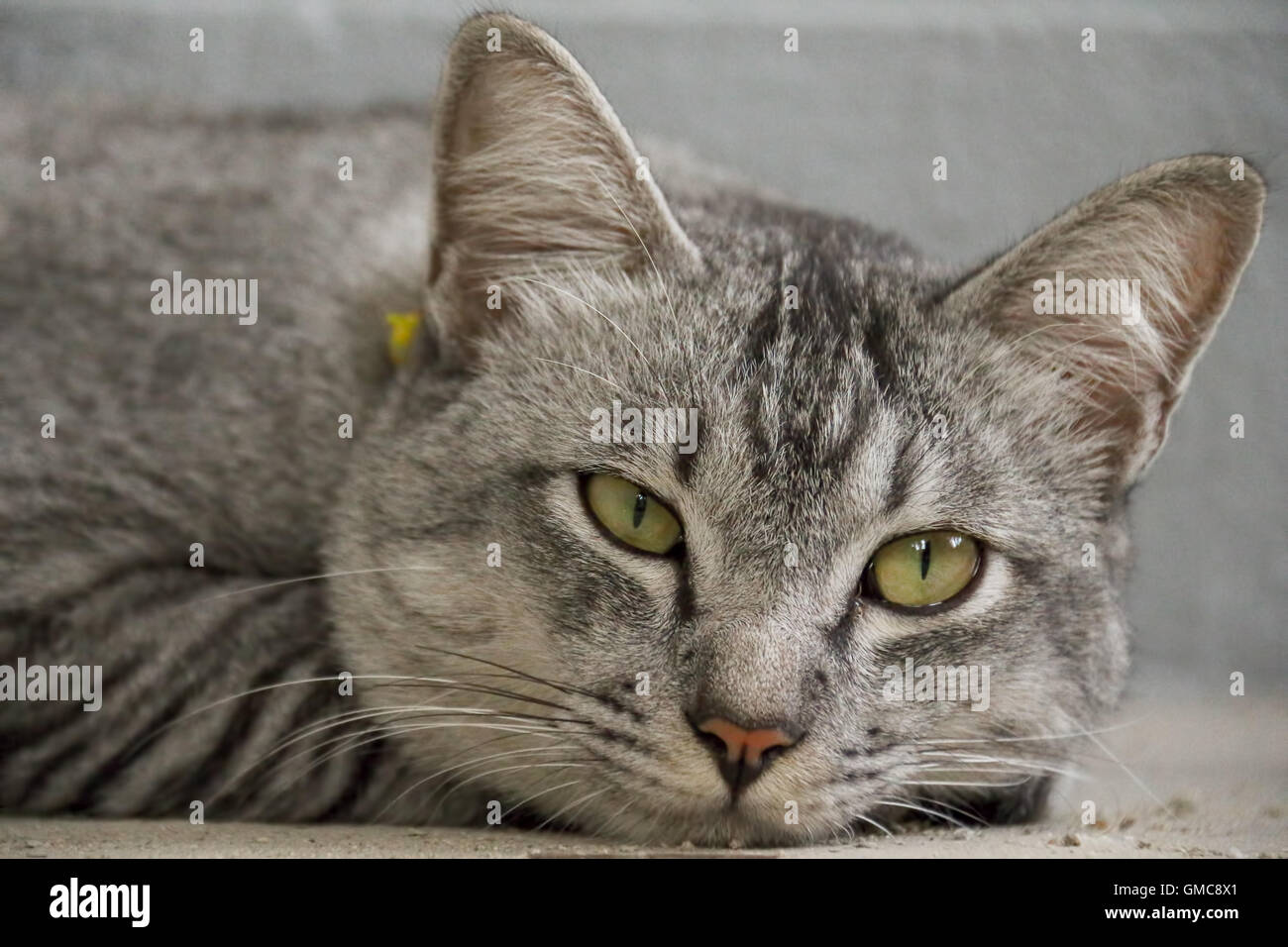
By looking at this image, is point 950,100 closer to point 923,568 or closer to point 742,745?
point 923,568

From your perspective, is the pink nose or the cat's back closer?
the pink nose

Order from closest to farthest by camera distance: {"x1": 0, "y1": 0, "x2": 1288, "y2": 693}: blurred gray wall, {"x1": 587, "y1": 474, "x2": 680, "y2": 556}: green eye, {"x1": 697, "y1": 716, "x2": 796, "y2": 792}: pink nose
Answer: {"x1": 697, "y1": 716, "x2": 796, "y2": 792}: pink nose
{"x1": 587, "y1": 474, "x2": 680, "y2": 556}: green eye
{"x1": 0, "y1": 0, "x2": 1288, "y2": 693}: blurred gray wall

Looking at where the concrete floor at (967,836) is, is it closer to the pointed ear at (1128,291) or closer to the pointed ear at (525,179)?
the pointed ear at (1128,291)

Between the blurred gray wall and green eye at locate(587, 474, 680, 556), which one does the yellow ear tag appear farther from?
the blurred gray wall

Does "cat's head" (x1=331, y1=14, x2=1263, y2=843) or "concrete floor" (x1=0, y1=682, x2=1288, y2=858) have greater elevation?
"cat's head" (x1=331, y1=14, x2=1263, y2=843)

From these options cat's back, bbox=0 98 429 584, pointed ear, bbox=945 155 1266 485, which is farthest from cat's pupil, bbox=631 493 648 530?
cat's back, bbox=0 98 429 584

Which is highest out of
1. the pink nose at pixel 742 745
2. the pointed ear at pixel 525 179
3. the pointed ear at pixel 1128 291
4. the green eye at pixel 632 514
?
the pointed ear at pixel 525 179

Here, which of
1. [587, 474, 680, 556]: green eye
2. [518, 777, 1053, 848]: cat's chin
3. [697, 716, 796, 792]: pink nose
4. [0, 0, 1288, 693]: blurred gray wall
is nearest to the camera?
[697, 716, 796, 792]: pink nose

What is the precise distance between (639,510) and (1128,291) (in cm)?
104

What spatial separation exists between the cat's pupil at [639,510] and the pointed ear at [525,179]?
1.69 feet

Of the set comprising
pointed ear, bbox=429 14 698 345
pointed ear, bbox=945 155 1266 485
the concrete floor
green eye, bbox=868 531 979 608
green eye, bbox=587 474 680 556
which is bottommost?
the concrete floor

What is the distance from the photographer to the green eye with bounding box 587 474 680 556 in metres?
2.31

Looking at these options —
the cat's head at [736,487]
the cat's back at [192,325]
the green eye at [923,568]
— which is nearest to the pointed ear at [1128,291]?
the cat's head at [736,487]

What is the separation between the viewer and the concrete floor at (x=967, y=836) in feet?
7.07
